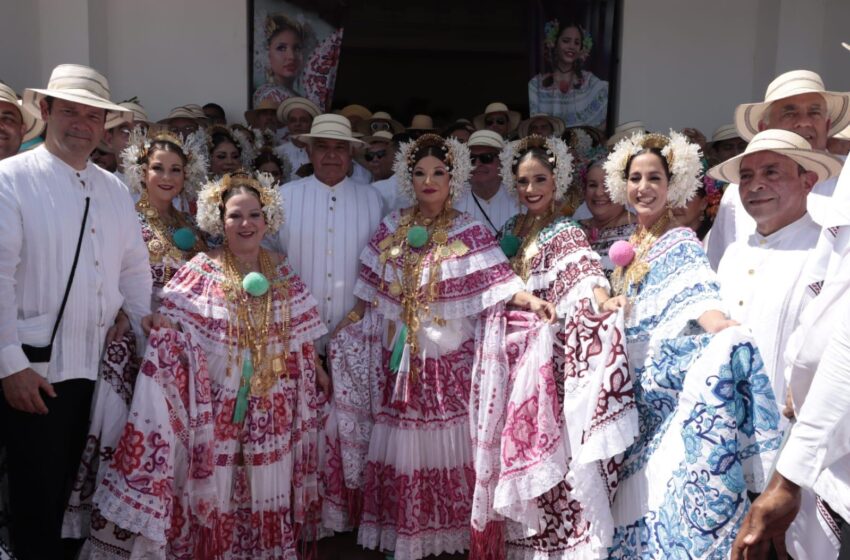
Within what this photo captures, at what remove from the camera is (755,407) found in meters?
2.58

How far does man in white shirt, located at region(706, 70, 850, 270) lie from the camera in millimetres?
3773

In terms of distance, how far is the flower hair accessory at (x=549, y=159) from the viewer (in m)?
3.90

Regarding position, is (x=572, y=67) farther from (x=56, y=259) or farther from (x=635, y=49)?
(x=56, y=259)

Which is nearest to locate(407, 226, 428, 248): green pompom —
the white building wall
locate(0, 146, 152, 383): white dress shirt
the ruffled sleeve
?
the ruffled sleeve

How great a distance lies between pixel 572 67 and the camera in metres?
7.27

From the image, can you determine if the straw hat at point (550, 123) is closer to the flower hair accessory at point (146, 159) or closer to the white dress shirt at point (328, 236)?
the white dress shirt at point (328, 236)

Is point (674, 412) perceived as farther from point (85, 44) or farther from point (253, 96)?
point (85, 44)

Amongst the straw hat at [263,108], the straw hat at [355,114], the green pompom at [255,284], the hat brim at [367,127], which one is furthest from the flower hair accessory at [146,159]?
the straw hat at [355,114]

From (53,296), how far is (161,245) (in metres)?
0.92

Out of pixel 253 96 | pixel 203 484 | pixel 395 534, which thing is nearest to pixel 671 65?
pixel 253 96

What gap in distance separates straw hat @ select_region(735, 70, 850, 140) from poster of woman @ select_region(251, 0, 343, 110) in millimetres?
4330

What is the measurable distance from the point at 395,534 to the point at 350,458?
0.46 metres

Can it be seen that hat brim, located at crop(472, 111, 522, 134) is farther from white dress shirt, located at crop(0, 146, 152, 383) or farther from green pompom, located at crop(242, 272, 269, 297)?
white dress shirt, located at crop(0, 146, 152, 383)

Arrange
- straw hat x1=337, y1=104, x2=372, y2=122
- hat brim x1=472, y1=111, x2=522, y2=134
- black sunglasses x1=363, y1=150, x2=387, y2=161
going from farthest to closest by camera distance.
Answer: straw hat x1=337, y1=104, x2=372, y2=122 → hat brim x1=472, y1=111, x2=522, y2=134 → black sunglasses x1=363, y1=150, x2=387, y2=161
